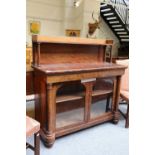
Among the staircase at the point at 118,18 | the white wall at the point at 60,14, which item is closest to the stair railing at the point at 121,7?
the staircase at the point at 118,18

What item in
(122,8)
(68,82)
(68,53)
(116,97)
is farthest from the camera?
(122,8)

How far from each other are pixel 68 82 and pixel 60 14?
14.8ft

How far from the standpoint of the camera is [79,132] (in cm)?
244

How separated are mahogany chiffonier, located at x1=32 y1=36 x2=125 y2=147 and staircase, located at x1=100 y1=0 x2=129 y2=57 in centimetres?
410

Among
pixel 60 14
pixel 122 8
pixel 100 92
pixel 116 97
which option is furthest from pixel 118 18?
pixel 100 92

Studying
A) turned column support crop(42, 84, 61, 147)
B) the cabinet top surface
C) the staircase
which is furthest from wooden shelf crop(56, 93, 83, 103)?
the staircase

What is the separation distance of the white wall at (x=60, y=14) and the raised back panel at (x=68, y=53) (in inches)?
132

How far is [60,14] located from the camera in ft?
20.2

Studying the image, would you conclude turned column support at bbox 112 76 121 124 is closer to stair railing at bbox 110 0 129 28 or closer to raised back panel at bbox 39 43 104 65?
raised back panel at bbox 39 43 104 65

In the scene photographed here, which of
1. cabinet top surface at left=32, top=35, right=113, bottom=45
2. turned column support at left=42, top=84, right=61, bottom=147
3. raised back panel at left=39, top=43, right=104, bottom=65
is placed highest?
cabinet top surface at left=32, top=35, right=113, bottom=45

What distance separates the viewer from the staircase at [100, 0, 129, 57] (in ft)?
21.1

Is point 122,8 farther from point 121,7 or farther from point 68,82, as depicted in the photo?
point 68,82
